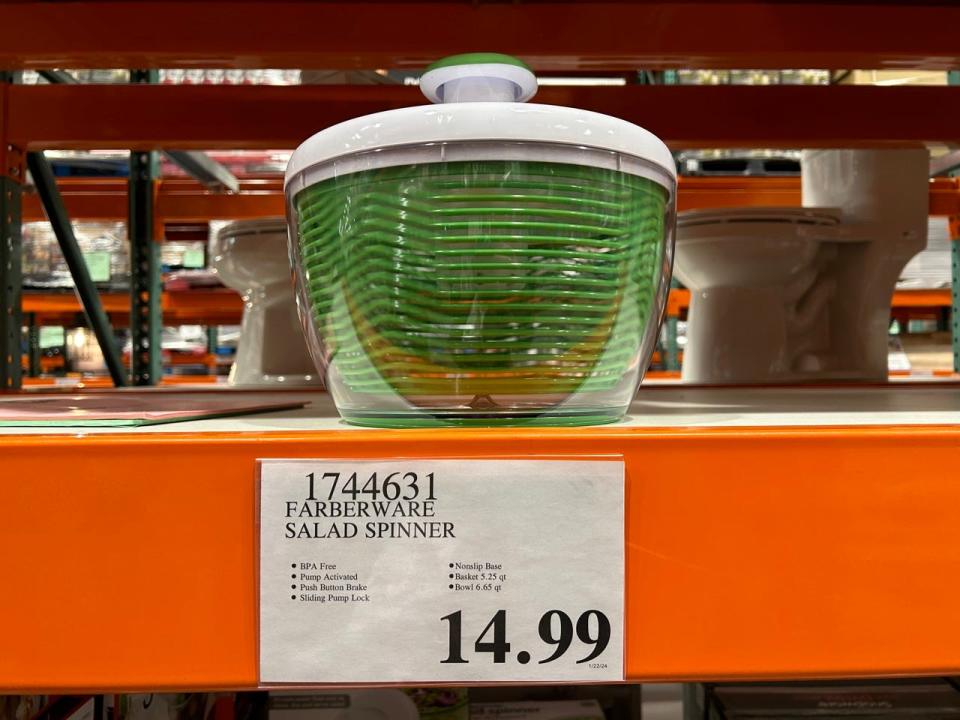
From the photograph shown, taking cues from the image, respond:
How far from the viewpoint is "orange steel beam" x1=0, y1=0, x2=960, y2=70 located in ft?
2.27

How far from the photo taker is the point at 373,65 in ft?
2.44

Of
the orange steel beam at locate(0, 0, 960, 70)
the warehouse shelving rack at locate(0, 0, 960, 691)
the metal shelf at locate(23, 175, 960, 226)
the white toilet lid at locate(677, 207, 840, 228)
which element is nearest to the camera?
the warehouse shelving rack at locate(0, 0, 960, 691)

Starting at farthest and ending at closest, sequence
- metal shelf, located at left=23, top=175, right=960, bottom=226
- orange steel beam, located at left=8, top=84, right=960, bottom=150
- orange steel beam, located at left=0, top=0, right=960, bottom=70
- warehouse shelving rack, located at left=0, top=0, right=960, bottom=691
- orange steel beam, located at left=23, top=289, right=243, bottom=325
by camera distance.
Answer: orange steel beam, located at left=23, top=289, right=243, bottom=325
metal shelf, located at left=23, top=175, right=960, bottom=226
orange steel beam, located at left=8, top=84, right=960, bottom=150
orange steel beam, located at left=0, top=0, right=960, bottom=70
warehouse shelving rack, located at left=0, top=0, right=960, bottom=691

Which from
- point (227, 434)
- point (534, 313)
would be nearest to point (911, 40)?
point (534, 313)

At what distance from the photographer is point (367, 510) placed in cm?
27

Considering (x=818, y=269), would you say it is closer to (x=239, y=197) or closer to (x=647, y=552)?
(x=647, y=552)

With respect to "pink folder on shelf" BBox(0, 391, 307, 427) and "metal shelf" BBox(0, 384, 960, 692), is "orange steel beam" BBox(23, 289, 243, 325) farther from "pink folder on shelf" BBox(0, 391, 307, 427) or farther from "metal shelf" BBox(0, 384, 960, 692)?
"metal shelf" BBox(0, 384, 960, 692)

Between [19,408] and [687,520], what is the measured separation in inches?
14.3

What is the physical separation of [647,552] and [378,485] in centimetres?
10

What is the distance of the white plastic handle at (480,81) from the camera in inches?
12.7

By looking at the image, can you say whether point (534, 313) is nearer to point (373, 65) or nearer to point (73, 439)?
point (73, 439)

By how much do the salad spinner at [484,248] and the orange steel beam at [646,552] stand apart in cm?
5

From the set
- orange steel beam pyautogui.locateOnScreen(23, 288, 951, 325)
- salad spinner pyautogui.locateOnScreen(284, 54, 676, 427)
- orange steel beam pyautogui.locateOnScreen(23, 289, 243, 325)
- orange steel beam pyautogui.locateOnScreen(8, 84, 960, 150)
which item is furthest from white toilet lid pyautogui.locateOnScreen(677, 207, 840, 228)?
orange steel beam pyautogui.locateOnScreen(23, 289, 243, 325)

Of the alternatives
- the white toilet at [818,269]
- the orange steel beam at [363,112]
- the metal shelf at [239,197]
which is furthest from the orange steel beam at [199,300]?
the orange steel beam at [363,112]
